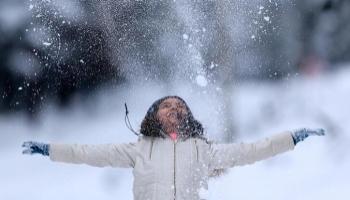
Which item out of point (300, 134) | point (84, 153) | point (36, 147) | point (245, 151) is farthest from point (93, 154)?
point (300, 134)

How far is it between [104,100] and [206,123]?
1.03m

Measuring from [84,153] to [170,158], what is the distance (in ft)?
1.22

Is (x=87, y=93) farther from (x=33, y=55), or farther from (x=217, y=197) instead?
(x=217, y=197)

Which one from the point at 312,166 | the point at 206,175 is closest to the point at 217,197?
the point at 312,166

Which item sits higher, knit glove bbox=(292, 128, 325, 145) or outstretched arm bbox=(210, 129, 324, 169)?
knit glove bbox=(292, 128, 325, 145)

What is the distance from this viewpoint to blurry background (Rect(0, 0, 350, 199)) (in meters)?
5.71

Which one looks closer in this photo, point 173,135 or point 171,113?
point 173,135

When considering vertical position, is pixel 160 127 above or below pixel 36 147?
above

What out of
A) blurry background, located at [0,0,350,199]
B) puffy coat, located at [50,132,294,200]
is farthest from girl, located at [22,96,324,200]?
blurry background, located at [0,0,350,199]

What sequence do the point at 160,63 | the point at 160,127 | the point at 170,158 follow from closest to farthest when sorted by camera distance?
the point at 170,158 → the point at 160,127 → the point at 160,63

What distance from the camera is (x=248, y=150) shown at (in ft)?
9.12

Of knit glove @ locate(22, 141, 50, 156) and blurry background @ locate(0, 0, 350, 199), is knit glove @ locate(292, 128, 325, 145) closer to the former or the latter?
knit glove @ locate(22, 141, 50, 156)

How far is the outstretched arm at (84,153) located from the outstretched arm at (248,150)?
1.20 ft

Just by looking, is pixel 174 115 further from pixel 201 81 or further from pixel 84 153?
pixel 201 81
